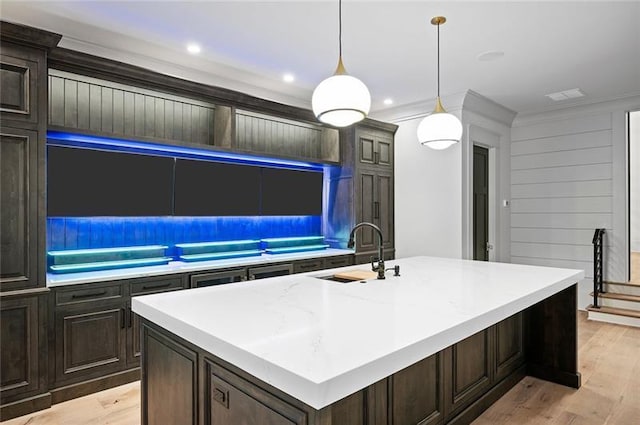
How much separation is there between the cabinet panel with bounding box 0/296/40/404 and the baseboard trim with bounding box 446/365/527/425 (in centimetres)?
275

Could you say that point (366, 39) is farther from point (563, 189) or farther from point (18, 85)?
point (563, 189)

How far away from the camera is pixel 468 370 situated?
99.0 inches

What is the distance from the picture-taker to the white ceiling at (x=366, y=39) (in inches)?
115

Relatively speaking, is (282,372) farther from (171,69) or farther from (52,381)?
(171,69)

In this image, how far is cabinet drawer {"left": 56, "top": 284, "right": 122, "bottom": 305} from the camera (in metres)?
2.86

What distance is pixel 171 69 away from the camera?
3883mm

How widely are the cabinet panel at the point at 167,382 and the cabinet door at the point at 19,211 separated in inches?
51.3

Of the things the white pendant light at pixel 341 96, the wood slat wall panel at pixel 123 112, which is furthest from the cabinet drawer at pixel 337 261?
the white pendant light at pixel 341 96

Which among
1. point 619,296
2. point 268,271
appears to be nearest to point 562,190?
point 619,296

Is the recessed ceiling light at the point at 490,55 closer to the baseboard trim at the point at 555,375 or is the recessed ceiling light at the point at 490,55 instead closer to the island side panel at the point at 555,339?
the island side panel at the point at 555,339

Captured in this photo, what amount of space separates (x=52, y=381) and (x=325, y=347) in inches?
102

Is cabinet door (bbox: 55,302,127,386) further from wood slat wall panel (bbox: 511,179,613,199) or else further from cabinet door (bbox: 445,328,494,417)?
wood slat wall panel (bbox: 511,179,613,199)

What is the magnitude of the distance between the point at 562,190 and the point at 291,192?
397 cm

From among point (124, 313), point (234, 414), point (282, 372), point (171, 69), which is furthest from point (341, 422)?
point (171, 69)
